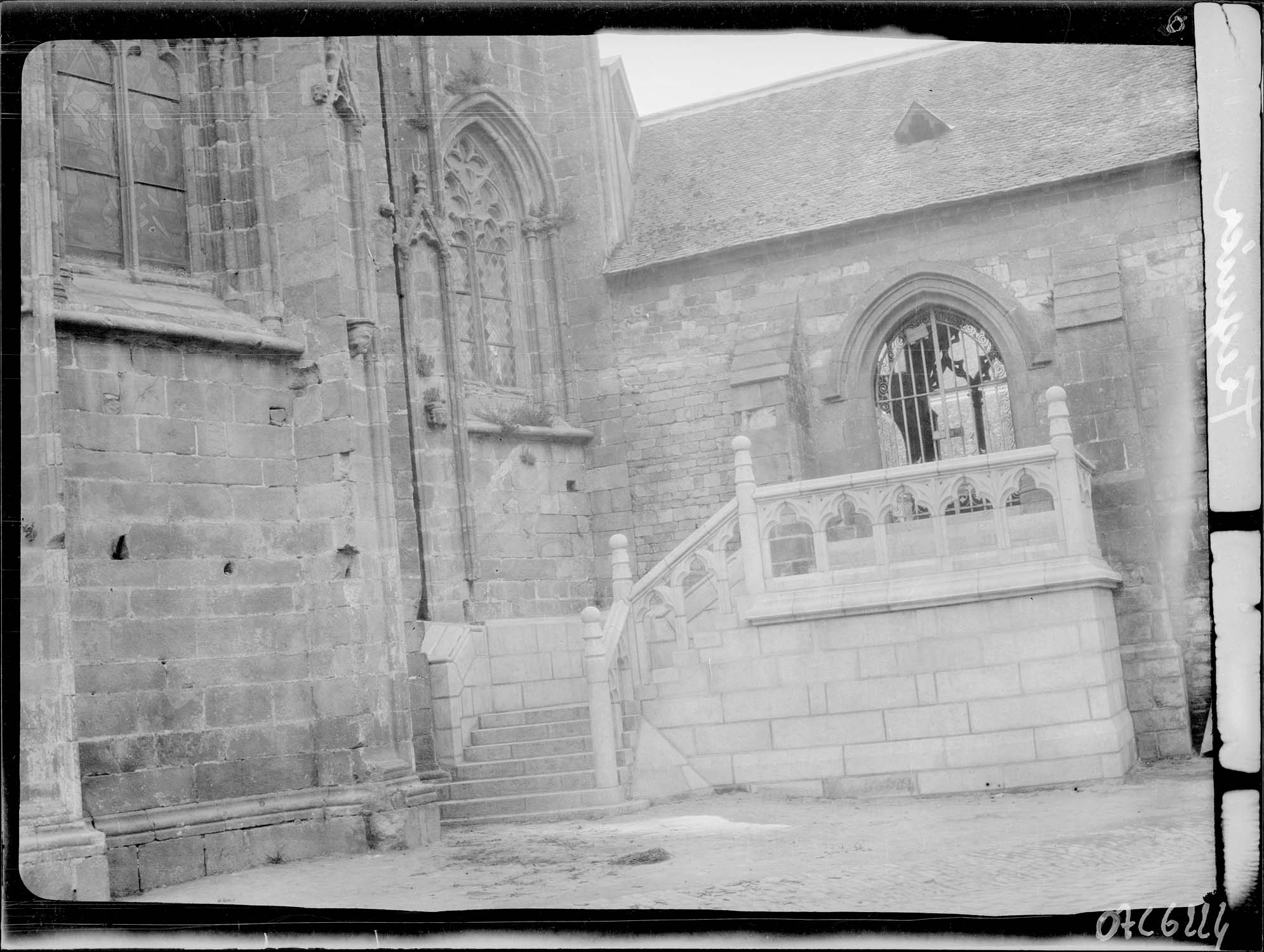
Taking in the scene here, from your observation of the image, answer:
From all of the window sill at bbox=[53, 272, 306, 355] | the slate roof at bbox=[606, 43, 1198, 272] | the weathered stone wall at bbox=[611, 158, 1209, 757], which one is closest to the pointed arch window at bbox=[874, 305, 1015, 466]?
the weathered stone wall at bbox=[611, 158, 1209, 757]

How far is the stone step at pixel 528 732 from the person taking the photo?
38.0ft

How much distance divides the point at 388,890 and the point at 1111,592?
21.1 ft

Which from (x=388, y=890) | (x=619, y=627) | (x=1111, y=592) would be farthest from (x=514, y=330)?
(x=388, y=890)

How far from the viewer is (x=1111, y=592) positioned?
11.2m

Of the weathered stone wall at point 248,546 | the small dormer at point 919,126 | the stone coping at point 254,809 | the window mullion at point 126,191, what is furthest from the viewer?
the small dormer at point 919,126

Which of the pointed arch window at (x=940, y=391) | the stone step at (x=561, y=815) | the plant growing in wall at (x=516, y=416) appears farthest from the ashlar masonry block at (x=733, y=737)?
the plant growing in wall at (x=516, y=416)

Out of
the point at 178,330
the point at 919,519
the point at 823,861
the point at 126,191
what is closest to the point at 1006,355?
the point at 919,519

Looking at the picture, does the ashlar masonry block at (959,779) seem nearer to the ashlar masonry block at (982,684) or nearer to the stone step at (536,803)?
the ashlar masonry block at (982,684)

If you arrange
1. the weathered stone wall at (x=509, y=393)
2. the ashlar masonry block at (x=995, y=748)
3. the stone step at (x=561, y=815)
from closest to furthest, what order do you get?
1. the stone step at (x=561, y=815)
2. the ashlar masonry block at (x=995, y=748)
3. the weathered stone wall at (x=509, y=393)

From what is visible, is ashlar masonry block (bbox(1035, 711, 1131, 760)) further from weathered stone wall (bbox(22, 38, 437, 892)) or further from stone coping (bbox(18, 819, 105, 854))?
stone coping (bbox(18, 819, 105, 854))

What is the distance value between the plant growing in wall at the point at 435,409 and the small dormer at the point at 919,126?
532 centimetres

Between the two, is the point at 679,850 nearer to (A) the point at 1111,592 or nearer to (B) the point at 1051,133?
(A) the point at 1111,592

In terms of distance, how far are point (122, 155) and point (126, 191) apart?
28 centimetres

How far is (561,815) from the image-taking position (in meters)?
10.5
